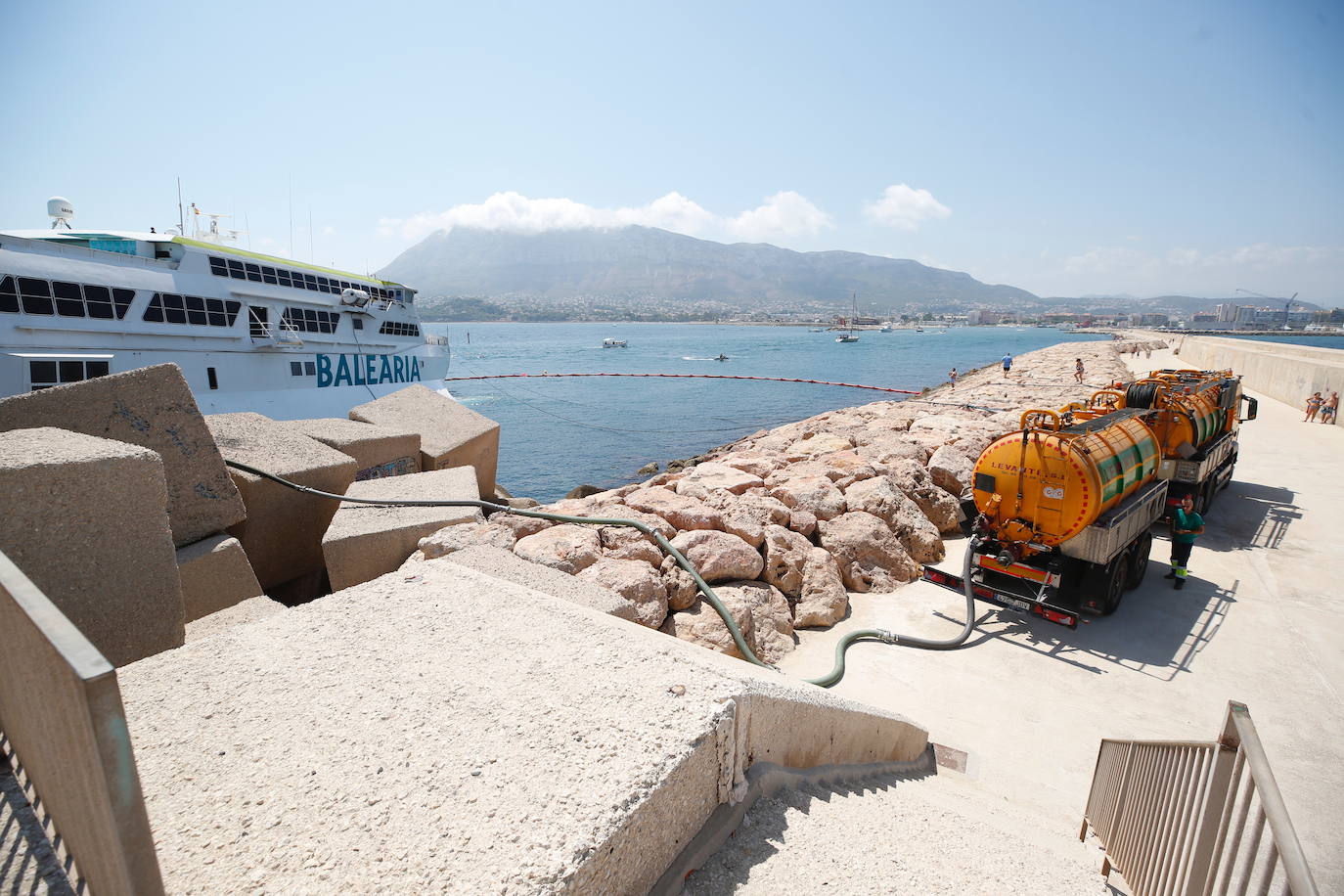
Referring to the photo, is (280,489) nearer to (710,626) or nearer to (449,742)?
(710,626)

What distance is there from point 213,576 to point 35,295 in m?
18.3

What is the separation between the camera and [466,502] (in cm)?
574

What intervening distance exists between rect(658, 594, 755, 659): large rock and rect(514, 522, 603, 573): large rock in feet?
3.10

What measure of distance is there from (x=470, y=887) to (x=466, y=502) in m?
4.23

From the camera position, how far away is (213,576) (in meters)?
4.25

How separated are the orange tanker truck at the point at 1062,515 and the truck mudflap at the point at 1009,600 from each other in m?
0.01

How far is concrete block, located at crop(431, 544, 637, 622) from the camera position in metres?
4.09

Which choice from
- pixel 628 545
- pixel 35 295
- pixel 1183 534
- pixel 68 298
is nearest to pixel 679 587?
pixel 628 545

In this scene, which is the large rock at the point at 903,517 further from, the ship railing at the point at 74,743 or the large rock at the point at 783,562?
the ship railing at the point at 74,743

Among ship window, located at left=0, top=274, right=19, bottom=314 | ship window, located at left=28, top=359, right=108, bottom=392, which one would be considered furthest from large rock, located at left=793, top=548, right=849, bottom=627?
ship window, located at left=0, top=274, right=19, bottom=314

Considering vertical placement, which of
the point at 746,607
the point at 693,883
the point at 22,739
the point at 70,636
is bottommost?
the point at 746,607

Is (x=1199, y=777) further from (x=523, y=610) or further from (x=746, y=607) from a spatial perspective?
(x=746, y=607)

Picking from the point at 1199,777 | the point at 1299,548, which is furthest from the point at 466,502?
the point at 1299,548

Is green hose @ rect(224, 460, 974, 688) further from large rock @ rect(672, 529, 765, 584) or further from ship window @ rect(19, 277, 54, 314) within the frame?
ship window @ rect(19, 277, 54, 314)
